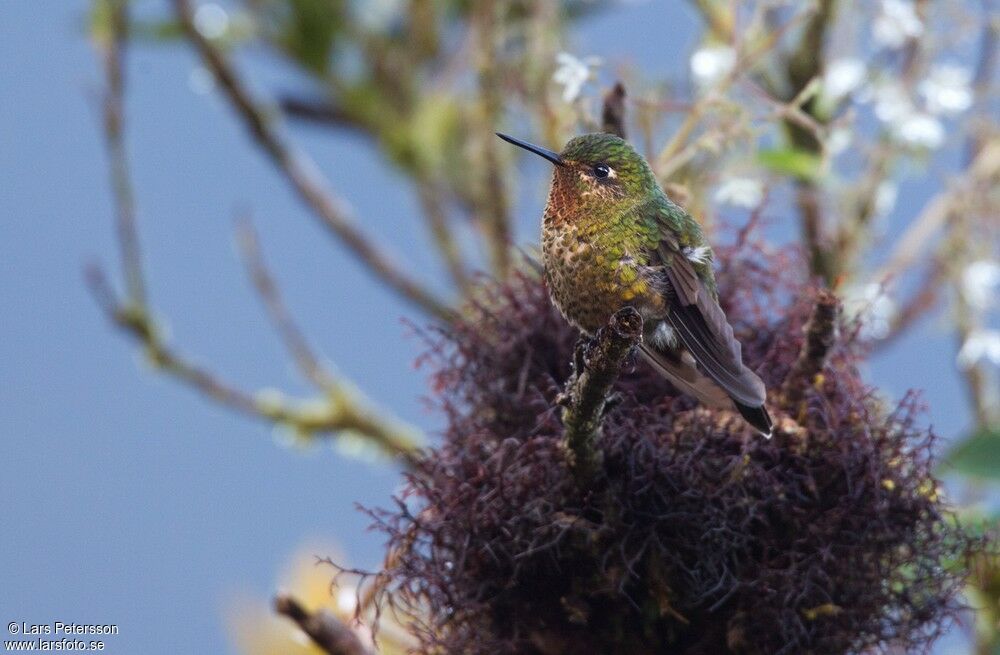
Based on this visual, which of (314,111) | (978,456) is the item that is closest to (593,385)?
(978,456)

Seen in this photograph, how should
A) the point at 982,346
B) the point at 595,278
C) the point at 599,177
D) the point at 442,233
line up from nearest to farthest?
the point at 595,278
the point at 599,177
the point at 982,346
the point at 442,233

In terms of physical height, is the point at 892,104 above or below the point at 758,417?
above

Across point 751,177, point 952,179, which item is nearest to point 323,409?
point 751,177

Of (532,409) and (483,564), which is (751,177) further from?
(483,564)

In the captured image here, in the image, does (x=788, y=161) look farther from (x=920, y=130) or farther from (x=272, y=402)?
(x=272, y=402)

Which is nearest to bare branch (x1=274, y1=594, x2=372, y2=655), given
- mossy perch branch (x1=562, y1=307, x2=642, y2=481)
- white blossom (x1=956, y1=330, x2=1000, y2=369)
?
mossy perch branch (x1=562, y1=307, x2=642, y2=481)

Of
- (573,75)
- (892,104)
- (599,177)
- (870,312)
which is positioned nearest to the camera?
(599,177)

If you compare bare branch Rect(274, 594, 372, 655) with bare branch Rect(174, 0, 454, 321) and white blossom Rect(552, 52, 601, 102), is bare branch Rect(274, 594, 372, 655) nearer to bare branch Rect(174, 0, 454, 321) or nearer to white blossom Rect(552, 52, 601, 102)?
white blossom Rect(552, 52, 601, 102)

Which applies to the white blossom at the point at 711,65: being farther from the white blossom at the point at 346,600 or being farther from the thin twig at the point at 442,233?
the thin twig at the point at 442,233
